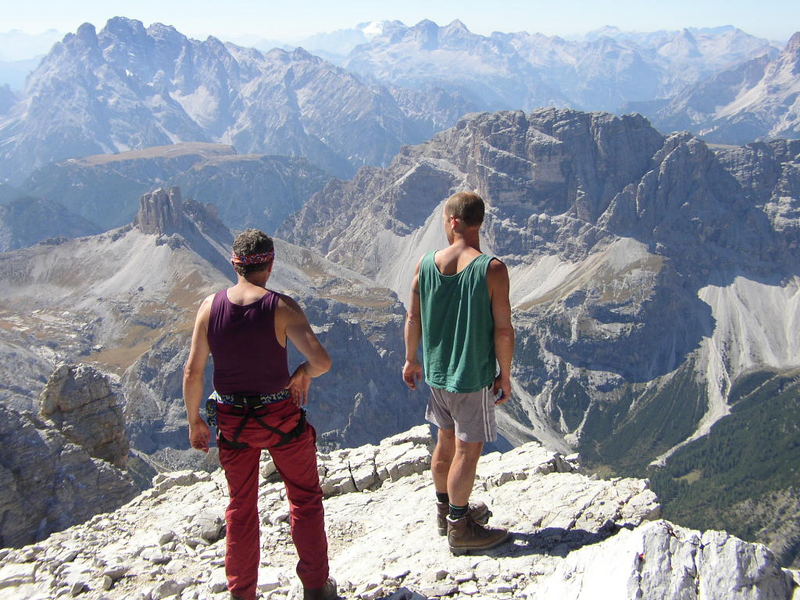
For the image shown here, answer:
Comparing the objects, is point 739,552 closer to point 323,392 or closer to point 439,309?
point 439,309

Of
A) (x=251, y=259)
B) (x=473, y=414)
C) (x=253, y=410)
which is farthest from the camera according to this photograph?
(x=473, y=414)

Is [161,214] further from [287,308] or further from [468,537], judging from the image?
[287,308]

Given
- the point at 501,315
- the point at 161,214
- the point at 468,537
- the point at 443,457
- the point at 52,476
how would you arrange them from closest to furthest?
the point at 501,315, the point at 468,537, the point at 443,457, the point at 52,476, the point at 161,214

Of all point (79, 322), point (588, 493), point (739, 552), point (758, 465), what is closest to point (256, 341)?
point (739, 552)

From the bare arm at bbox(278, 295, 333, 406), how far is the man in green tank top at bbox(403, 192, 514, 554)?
1.74m

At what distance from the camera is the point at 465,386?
1088 centimetres

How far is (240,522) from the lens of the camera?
1009cm

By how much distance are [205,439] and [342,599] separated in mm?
3334

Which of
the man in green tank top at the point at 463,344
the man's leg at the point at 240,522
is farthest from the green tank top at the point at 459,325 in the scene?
the man's leg at the point at 240,522

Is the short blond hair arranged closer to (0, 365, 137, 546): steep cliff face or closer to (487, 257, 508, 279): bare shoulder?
(487, 257, 508, 279): bare shoulder

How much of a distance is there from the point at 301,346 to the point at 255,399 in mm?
1034

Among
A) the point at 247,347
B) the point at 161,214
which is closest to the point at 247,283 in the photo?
the point at 247,347

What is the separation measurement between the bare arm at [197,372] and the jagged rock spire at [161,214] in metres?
183

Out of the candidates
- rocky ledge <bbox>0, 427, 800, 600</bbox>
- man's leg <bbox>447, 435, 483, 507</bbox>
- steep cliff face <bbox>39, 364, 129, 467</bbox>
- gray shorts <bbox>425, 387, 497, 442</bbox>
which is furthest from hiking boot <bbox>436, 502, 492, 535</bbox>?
steep cliff face <bbox>39, 364, 129, 467</bbox>
